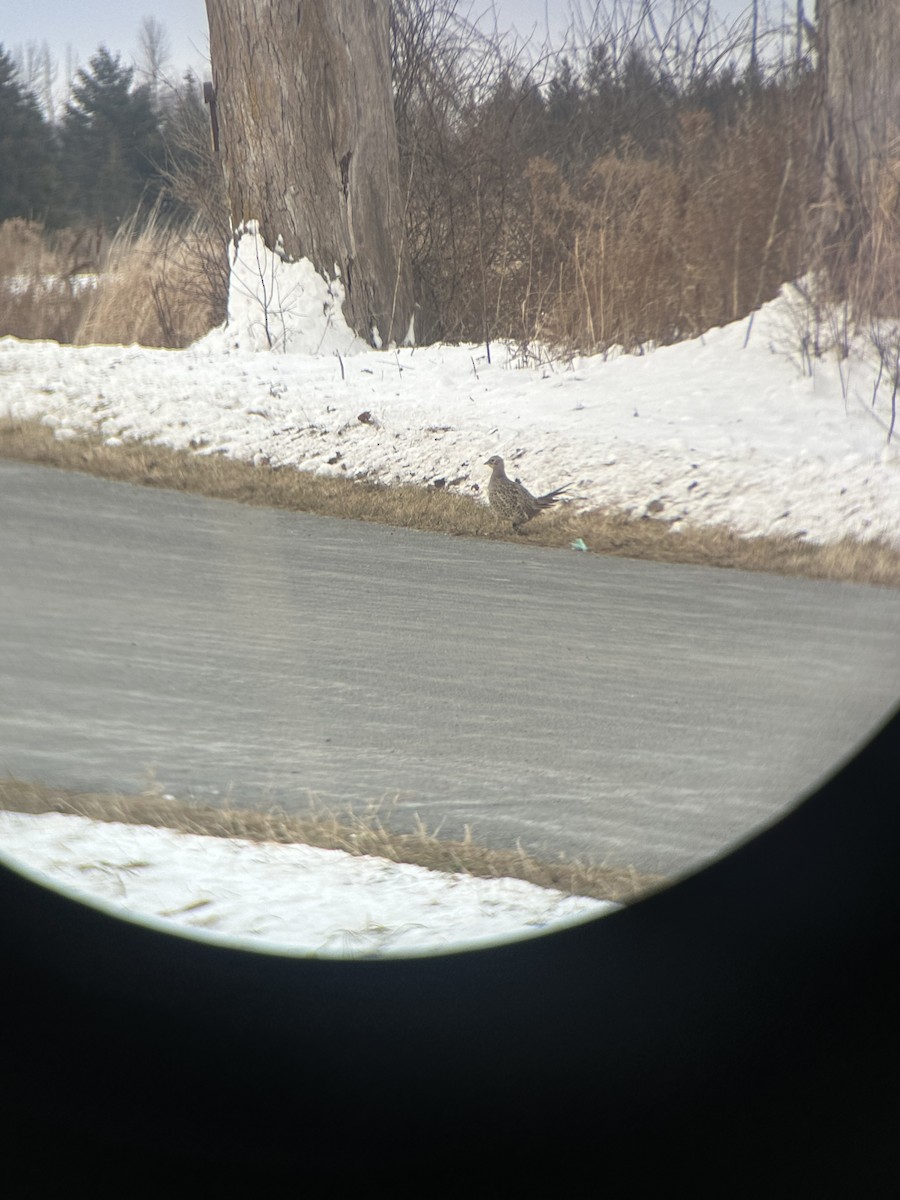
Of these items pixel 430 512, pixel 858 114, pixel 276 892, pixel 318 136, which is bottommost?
pixel 276 892

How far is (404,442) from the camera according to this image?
564 cm

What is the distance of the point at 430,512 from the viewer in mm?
5074

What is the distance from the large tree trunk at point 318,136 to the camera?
7.19 m

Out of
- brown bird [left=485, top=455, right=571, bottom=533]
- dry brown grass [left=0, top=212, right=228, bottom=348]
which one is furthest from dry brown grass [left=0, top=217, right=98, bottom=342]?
brown bird [left=485, top=455, right=571, bottom=533]

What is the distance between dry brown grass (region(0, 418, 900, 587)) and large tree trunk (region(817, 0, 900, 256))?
8.78ft

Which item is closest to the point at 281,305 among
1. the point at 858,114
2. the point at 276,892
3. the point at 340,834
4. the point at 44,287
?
the point at 44,287

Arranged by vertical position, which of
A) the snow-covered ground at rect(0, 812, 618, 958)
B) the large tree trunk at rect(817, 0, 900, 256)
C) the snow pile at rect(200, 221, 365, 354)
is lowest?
the snow-covered ground at rect(0, 812, 618, 958)

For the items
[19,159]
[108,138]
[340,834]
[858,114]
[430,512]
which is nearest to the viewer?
[340,834]

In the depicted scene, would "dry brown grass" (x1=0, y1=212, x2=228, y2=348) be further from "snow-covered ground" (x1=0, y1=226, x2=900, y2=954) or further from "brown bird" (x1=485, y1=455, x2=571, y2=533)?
"brown bird" (x1=485, y1=455, x2=571, y2=533)

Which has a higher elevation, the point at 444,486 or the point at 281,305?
the point at 281,305

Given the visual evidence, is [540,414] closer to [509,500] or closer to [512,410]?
[512,410]

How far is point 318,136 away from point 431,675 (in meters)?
5.05

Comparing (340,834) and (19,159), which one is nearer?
(340,834)

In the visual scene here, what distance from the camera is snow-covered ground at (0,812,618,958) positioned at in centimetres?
199
